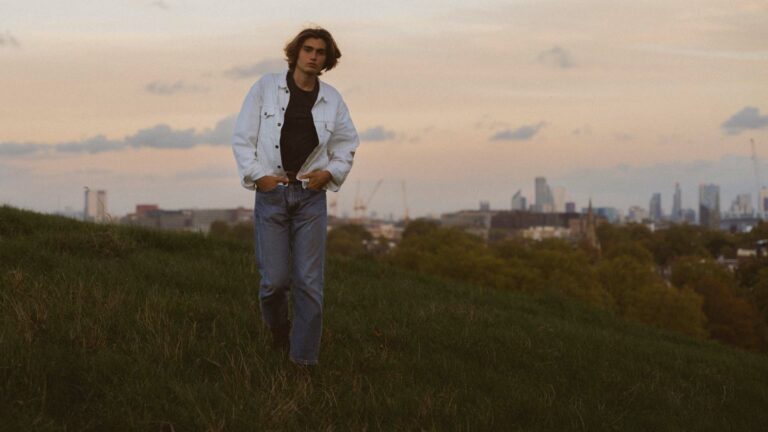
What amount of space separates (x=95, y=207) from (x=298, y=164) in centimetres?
741

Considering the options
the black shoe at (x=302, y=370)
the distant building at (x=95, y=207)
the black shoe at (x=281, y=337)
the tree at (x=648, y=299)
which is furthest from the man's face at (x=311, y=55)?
the tree at (x=648, y=299)

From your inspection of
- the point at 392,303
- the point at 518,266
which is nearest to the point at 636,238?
the point at 518,266

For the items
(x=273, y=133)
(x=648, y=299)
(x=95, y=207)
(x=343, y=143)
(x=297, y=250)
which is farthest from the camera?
(x=648, y=299)

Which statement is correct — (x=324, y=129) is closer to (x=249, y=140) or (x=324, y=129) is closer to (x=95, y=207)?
(x=249, y=140)

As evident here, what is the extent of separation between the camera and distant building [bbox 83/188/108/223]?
12.8 meters

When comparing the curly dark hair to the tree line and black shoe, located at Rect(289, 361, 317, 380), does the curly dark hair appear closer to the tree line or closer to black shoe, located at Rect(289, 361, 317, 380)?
black shoe, located at Rect(289, 361, 317, 380)

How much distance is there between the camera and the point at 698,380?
10344 millimetres

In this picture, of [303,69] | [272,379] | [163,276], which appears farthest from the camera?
[163,276]

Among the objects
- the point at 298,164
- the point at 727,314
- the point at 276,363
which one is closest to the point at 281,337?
the point at 276,363

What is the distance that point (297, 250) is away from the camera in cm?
701

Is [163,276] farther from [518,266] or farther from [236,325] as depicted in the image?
[518,266]

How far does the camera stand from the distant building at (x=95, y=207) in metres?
12.8

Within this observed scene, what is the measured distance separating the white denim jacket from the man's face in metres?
0.19

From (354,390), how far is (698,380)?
16.8 ft
